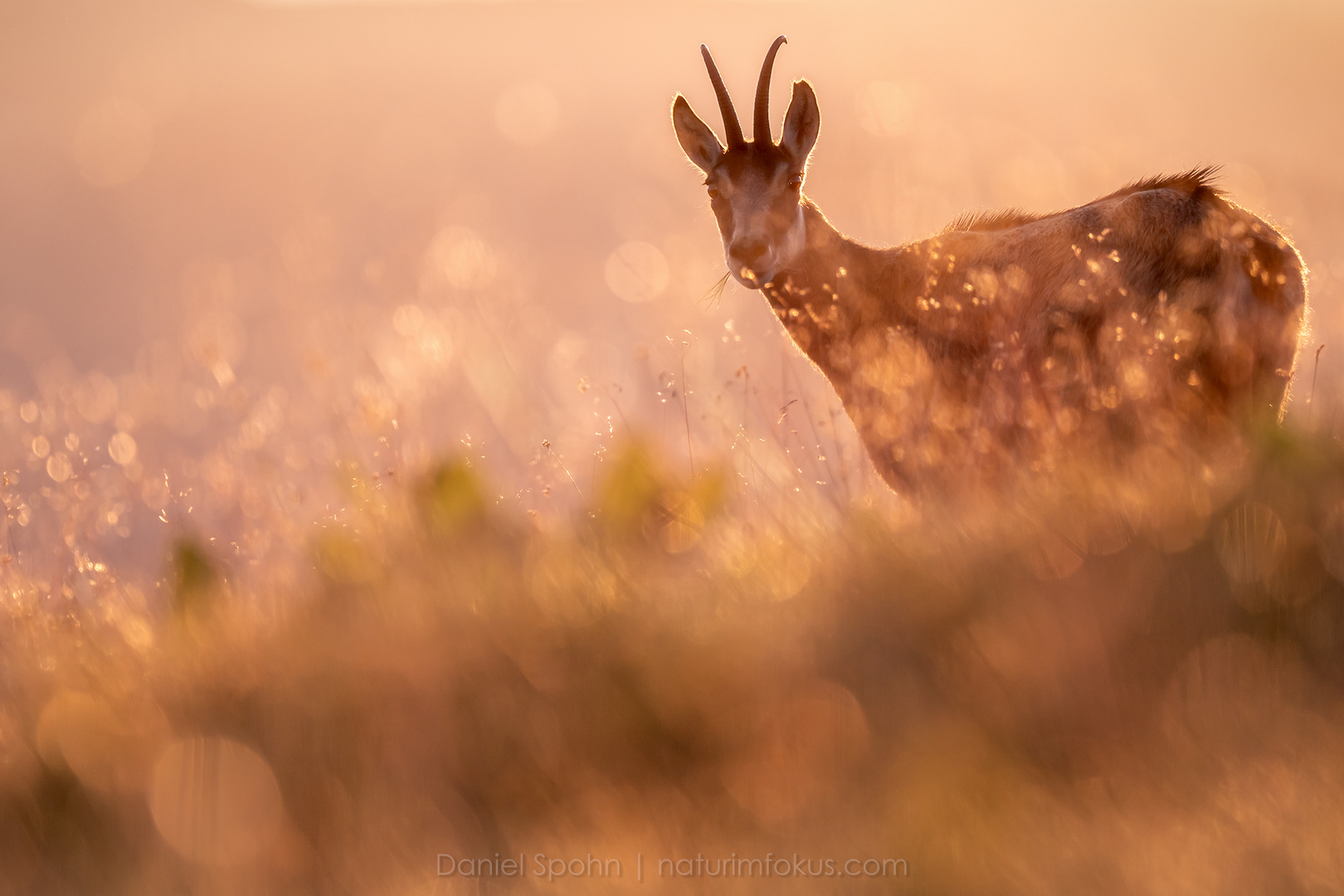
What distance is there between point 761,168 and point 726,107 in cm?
47

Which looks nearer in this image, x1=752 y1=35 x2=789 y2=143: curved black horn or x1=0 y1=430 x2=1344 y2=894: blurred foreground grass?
x1=0 y1=430 x2=1344 y2=894: blurred foreground grass

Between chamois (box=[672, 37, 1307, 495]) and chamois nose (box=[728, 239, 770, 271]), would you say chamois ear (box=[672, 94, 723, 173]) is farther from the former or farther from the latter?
chamois nose (box=[728, 239, 770, 271])

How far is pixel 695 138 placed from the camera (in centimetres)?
805

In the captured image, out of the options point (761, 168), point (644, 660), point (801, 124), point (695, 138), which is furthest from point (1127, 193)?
point (644, 660)

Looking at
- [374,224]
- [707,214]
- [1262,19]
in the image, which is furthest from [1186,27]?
[707,214]

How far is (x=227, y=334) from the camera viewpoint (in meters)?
11.0

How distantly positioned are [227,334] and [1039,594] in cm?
878

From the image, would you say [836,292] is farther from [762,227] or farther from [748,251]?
[748,251]

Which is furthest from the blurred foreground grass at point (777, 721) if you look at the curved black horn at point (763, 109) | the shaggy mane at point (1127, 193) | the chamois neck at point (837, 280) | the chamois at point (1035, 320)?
the curved black horn at point (763, 109)

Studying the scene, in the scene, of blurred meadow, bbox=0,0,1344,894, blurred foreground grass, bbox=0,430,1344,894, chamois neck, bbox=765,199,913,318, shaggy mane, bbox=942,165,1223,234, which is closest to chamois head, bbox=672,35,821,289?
chamois neck, bbox=765,199,913,318

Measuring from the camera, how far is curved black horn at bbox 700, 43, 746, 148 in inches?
299

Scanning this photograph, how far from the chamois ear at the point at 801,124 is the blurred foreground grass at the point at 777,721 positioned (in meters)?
3.49

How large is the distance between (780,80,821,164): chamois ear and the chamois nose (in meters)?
1.01

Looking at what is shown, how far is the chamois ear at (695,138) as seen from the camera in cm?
793
